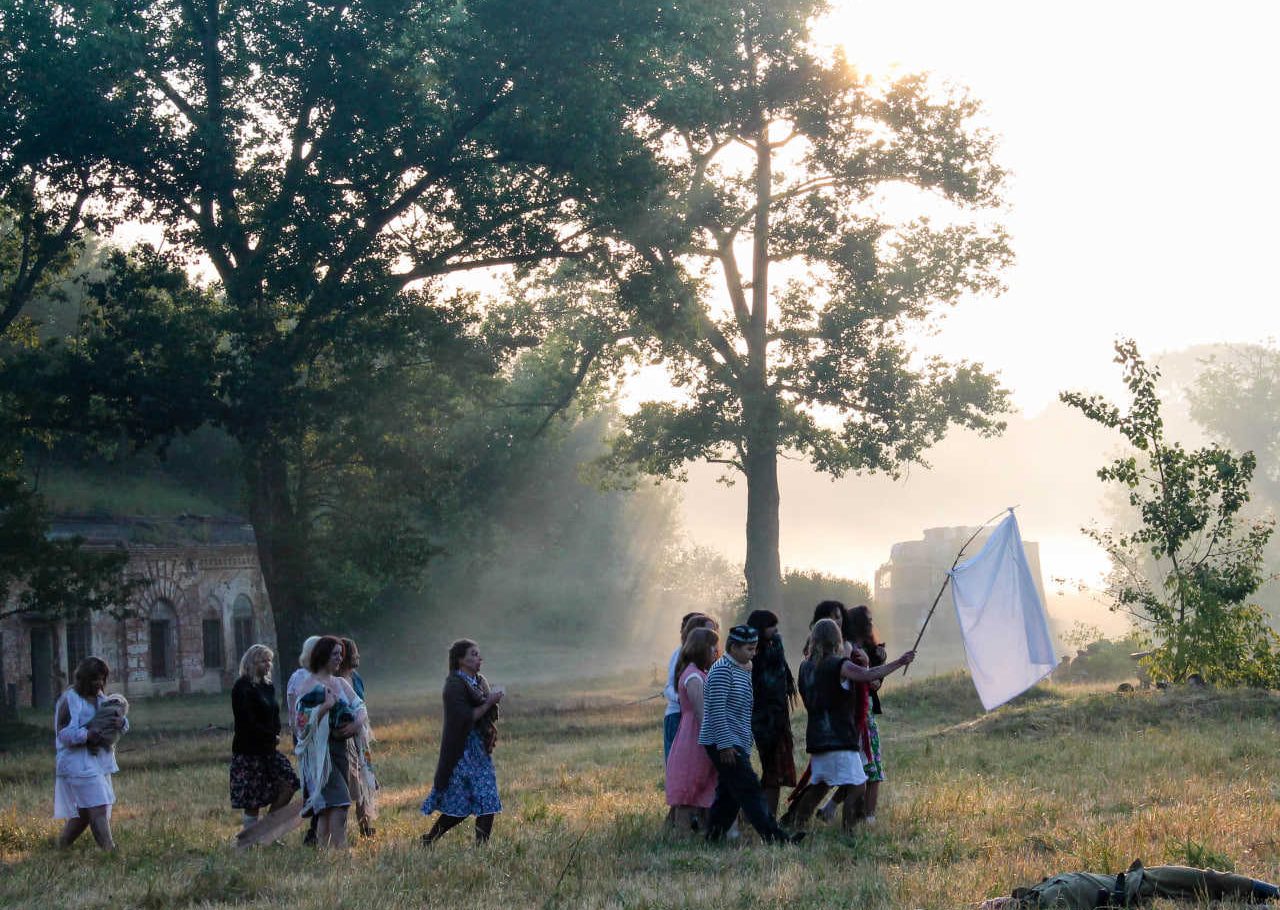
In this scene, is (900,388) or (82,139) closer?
(82,139)

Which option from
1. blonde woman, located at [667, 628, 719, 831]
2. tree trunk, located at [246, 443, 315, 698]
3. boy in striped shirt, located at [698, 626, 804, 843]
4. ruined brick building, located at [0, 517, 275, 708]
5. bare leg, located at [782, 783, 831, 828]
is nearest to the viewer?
boy in striped shirt, located at [698, 626, 804, 843]

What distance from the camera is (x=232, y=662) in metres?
45.1

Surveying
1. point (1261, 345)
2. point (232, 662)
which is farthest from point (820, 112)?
point (1261, 345)

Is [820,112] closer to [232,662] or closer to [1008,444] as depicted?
[232,662]

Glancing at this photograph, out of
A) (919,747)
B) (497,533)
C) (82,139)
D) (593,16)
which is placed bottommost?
(919,747)

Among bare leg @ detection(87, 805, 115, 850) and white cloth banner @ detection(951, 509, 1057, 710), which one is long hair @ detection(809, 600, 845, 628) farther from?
bare leg @ detection(87, 805, 115, 850)

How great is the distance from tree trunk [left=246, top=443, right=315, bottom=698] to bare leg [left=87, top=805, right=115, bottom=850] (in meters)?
15.4

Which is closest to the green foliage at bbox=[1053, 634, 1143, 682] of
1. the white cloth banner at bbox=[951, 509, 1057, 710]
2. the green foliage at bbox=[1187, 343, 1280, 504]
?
the white cloth banner at bbox=[951, 509, 1057, 710]

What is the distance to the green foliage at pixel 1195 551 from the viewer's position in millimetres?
22516

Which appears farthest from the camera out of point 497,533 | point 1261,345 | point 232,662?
point 1261,345

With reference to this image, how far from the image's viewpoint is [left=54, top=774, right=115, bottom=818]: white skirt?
486 inches

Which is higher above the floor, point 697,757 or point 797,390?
point 797,390

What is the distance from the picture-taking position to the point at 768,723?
12133 millimetres

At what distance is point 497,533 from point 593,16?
38.4 metres
